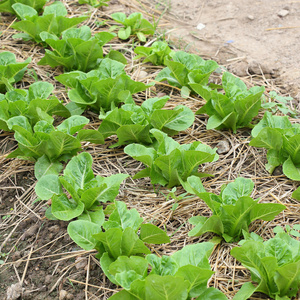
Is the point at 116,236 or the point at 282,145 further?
the point at 282,145

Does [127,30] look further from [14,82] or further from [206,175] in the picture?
[206,175]

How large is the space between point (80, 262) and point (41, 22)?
232 centimetres

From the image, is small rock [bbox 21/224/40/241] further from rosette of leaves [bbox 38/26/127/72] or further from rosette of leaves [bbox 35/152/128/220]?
rosette of leaves [bbox 38/26/127/72]

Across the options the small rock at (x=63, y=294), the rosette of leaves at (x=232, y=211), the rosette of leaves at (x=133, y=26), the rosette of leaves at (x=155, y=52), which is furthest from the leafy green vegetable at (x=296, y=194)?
the rosette of leaves at (x=133, y=26)

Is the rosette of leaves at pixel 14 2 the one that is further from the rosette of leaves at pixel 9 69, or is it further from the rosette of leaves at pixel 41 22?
the rosette of leaves at pixel 9 69

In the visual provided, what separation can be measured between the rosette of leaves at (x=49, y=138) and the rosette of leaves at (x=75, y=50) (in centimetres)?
81

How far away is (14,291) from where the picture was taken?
1.99 m

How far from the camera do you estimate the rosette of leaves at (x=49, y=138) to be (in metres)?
2.46

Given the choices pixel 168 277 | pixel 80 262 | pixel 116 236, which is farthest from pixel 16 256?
pixel 168 277

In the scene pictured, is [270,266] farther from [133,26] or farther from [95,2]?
[95,2]

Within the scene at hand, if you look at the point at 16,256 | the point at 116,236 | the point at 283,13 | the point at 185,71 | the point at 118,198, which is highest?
the point at 283,13

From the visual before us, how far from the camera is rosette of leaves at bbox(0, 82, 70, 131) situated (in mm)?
2693

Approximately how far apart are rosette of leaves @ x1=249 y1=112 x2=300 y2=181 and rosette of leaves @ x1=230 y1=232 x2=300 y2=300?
0.65 meters

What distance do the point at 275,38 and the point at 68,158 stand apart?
2334mm
